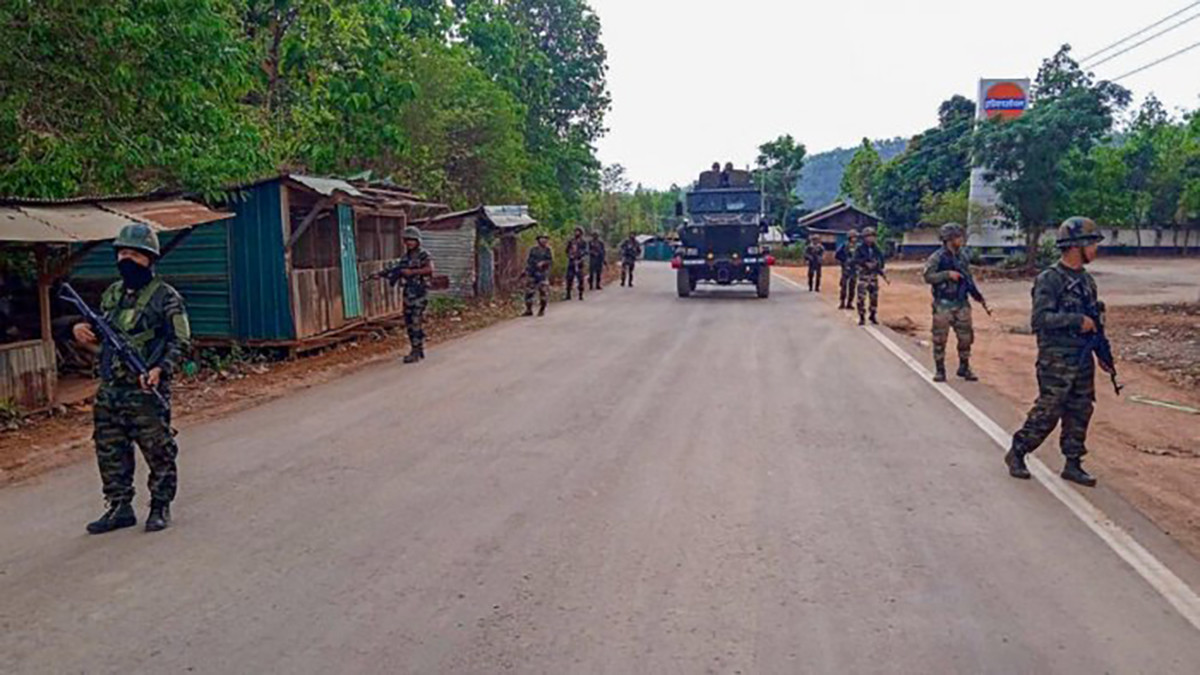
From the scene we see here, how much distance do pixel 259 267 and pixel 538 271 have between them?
23.3ft

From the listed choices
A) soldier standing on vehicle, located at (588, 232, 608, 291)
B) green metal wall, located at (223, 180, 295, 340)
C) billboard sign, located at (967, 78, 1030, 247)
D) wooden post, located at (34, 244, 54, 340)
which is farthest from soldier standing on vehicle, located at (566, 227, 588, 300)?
billboard sign, located at (967, 78, 1030, 247)

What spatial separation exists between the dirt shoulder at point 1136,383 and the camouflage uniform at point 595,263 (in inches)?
270

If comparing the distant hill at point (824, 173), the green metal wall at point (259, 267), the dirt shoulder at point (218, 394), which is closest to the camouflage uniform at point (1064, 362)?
the dirt shoulder at point (218, 394)

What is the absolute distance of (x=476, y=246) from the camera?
80.3 ft

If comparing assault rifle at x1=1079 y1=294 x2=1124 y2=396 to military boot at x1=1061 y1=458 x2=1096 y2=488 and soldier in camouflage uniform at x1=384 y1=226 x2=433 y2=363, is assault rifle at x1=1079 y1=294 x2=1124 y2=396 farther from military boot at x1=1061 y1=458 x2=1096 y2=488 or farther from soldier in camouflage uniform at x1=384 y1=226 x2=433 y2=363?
soldier in camouflage uniform at x1=384 y1=226 x2=433 y2=363

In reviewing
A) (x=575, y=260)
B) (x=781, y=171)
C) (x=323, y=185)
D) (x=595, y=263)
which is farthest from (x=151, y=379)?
(x=781, y=171)

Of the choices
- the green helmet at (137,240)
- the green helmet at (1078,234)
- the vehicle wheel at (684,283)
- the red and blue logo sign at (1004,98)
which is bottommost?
the vehicle wheel at (684,283)

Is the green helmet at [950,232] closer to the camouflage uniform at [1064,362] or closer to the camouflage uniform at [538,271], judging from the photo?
the camouflage uniform at [1064,362]

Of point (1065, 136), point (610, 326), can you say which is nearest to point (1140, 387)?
point (610, 326)

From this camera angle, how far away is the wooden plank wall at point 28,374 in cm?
921

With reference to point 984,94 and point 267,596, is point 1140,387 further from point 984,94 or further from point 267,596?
point 984,94

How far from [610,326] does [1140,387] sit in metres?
8.91

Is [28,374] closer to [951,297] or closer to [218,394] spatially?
[218,394]

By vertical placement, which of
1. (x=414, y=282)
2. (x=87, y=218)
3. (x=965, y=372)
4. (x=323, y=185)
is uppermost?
(x=323, y=185)
